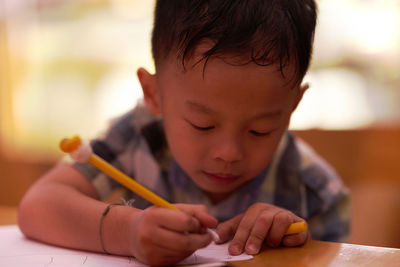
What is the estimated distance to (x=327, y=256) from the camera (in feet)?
1.43

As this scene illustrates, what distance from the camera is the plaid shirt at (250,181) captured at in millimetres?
755

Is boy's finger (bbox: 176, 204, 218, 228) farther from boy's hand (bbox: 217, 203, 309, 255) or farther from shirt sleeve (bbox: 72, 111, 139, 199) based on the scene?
shirt sleeve (bbox: 72, 111, 139, 199)

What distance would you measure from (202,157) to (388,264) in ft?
0.79

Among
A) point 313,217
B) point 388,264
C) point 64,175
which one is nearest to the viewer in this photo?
point 388,264

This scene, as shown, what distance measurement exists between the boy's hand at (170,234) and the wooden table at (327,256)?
0.16 feet

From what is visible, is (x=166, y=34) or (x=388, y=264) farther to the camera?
(x=166, y=34)

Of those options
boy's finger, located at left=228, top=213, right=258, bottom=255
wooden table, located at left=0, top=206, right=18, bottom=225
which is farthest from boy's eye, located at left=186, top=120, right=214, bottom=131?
wooden table, located at left=0, top=206, right=18, bottom=225

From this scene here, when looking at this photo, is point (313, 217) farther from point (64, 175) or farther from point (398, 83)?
point (398, 83)

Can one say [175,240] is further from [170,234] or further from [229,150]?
[229,150]

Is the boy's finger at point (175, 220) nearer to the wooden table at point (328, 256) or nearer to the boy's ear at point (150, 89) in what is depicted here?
the wooden table at point (328, 256)

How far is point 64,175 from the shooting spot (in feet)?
2.19

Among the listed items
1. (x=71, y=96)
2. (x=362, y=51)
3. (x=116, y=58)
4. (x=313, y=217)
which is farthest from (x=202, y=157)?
(x=71, y=96)

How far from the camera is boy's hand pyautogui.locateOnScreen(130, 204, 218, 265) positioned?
393mm

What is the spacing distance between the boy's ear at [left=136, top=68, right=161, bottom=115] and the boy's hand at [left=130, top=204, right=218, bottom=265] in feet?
0.84
